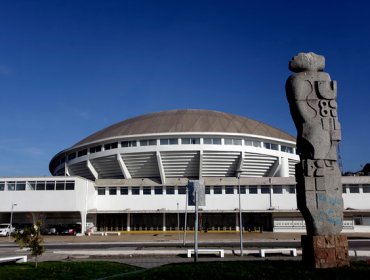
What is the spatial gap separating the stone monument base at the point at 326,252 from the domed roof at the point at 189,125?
44.6 m

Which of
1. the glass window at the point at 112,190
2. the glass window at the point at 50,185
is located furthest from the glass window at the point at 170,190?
the glass window at the point at 50,185

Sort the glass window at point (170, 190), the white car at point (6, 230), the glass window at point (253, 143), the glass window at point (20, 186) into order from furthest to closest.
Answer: the glass window at point (253, 143)
the glass window at point (170, 190)
the glass window at point (20, 186)
the white car at point (6, 230)

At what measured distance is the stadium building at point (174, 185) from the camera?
160ft

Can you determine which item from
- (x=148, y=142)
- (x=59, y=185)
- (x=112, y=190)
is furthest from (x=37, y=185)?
(x=148, y=142)

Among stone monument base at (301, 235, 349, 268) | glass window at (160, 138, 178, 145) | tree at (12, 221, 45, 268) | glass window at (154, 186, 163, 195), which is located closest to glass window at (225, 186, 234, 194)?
glass window at (154, 186, 163, 195)

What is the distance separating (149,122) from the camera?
60.0m

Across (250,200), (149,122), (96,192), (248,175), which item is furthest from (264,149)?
(96,192)

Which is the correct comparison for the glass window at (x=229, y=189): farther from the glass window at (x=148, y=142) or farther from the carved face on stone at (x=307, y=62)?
the carved face on stone at (x=307, y=62)

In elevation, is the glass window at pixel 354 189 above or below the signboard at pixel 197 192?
above

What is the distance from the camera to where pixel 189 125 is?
56.8m

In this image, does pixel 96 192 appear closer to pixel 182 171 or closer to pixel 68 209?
pixel 68 209

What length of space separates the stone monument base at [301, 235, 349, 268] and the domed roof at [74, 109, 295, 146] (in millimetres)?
44553

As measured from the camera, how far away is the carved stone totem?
9898mm

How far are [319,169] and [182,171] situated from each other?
45688 mm
